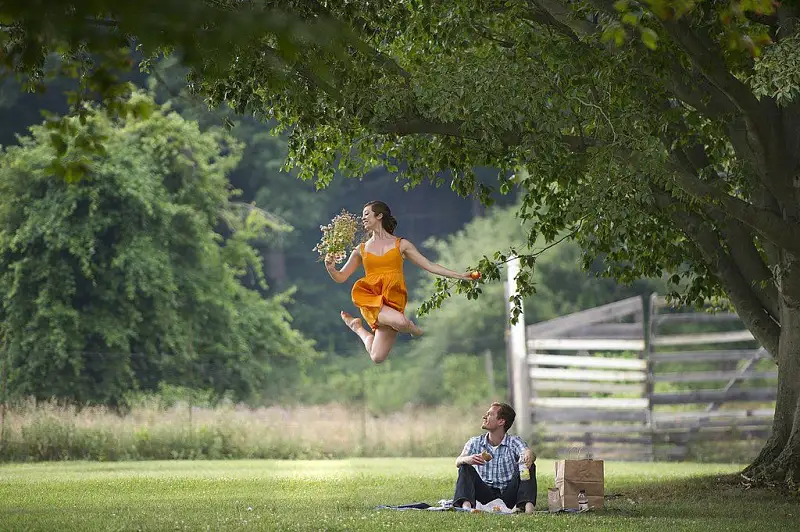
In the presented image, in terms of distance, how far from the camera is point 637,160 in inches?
389

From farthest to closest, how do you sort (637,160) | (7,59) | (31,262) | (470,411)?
(31,262)
(470,411)
(637,160)
(7,59)

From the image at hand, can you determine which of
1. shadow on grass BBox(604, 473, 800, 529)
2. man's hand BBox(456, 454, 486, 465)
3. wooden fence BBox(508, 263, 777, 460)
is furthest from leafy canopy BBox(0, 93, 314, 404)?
man's hand BBox(456, 454, 486, 465)

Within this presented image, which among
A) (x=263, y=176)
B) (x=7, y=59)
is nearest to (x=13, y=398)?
(x=7, y=59)

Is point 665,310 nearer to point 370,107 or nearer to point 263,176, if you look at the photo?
point 263,176

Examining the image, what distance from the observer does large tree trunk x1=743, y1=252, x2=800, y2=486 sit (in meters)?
11.7

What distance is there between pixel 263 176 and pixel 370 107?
27.8 m

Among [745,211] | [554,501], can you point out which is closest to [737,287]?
[745,211]

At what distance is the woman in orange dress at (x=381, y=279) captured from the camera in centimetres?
962

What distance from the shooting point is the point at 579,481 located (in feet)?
31.8

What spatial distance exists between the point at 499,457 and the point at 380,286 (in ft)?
5.25

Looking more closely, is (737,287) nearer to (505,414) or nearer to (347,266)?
(505,414)

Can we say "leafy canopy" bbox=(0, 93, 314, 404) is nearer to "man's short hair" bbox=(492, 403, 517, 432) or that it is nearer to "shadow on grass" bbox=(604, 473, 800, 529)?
"shadow on grass" bbox=(604, 473, 800, 529)

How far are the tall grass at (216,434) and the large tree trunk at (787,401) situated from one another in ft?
27.3

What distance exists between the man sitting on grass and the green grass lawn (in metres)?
0.46
